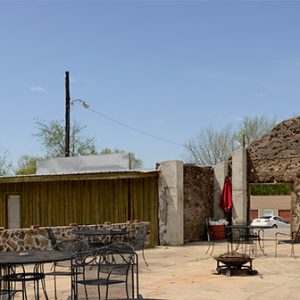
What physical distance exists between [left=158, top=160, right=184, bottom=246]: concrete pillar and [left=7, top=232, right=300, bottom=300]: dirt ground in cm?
249

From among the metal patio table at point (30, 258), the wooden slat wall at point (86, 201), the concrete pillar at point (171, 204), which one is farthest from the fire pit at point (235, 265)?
the wooden slat wall at point (86, 201)

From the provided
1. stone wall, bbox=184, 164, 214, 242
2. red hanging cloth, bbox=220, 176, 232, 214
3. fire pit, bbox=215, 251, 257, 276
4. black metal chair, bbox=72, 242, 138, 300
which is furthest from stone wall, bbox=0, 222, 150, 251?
red hanging cloth, bbox=220, 176, 232, 214

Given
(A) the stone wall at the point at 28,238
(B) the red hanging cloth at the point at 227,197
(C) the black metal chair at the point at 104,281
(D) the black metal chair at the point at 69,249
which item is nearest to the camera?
(C) the black metal chair at the point at 104,281

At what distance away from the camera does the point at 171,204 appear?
16156 millimetres

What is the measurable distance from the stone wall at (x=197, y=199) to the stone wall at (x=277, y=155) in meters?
1.39

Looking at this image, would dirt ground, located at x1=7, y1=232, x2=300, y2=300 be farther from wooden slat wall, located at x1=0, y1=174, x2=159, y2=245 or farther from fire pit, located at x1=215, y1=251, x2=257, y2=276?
wooden slat wall, located at x1=0, y1=174, x2=159, y2=245

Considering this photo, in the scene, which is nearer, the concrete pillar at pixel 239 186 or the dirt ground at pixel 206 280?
the dirt ground at pixel 206 280

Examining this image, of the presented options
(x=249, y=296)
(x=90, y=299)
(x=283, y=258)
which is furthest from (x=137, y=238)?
(x=90, y=299)

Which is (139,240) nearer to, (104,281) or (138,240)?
(138,240)

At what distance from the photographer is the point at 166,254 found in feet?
45.5

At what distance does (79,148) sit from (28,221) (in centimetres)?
1797

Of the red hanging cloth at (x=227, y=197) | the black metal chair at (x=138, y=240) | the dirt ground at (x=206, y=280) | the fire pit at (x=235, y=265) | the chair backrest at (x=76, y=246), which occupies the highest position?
the red hanging cloth at (x=227, y=197)

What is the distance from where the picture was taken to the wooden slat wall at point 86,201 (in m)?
16.6

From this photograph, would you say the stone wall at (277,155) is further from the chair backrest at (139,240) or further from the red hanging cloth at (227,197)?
the chair backrest at (139,240)
